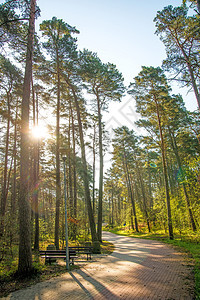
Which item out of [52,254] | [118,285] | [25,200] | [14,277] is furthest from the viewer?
[52,254]

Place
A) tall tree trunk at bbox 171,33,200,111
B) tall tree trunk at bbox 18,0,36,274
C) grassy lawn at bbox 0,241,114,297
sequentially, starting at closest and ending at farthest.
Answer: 1. grassy lawn at bbox 0,241,114,297
2. tall tree trunk at bbox 18,0,36,274
3. tall tree trunk at bbox 171,33,200,111

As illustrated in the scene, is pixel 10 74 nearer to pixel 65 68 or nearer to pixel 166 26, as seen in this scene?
pixel 65 68

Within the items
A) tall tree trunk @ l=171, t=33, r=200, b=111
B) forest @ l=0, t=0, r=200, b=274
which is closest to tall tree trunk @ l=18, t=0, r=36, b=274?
forest @ l=0, t=0, r=200, b=274

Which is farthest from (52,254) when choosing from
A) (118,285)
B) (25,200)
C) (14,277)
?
(118,285)

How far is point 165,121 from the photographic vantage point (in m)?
17.4

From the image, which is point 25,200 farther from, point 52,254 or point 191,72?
point 191,72

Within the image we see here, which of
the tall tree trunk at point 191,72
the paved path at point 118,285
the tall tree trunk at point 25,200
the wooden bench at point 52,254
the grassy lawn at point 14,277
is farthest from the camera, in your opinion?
the tall tree trunk at point 191,72

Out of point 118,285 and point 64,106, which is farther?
point 64,106

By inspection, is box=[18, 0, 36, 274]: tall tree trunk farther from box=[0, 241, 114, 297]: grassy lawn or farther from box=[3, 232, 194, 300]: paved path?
box=[3, 232, 194, 300]: paved path

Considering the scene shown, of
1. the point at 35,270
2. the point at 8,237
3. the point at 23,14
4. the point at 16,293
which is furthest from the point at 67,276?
the point at 23,14

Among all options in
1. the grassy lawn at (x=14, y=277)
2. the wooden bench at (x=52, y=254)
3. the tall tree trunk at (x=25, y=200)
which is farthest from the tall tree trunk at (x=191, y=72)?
the grassy lawn at (x=14, y=277)

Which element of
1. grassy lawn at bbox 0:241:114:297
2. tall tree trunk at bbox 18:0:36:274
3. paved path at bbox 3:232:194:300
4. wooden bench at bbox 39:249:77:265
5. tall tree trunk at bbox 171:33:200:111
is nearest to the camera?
paved path at bbox 3:232:194:300

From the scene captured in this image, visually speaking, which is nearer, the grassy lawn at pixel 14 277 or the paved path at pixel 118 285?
the paved path at pixel 118 285

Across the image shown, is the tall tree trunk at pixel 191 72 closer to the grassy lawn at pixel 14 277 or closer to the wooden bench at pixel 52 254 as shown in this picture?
the wooden bench at pixel 52 254
